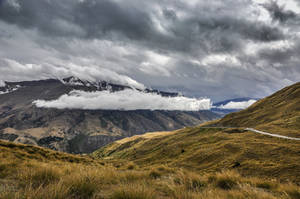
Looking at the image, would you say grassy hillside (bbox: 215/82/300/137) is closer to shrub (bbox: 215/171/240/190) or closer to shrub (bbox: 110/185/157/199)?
shrub (bbox: 215/171/240/190)

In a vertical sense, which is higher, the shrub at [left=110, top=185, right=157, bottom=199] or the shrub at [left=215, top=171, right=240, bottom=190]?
the shrub at [left=110, top=185, right=157, bottom=199]

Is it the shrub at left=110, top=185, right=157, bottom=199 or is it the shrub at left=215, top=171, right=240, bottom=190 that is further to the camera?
the shrub at left=215, top=171, right=240, bottom=190

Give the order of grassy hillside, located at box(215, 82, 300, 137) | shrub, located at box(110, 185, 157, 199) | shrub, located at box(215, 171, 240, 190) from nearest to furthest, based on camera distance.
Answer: shrub, located at box(110, 185, 157, 199), shrub, located at box(215, 171, 240, 190), grassy hillside, located at box(215, 82, 300, 137)

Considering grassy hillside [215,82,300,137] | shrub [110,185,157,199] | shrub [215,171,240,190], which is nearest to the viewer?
shrub [110,185,157,199]

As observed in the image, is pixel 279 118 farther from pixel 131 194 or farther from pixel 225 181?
pixel 131 194

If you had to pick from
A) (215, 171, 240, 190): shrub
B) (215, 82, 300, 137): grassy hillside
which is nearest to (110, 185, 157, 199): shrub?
(215, 171, 240, 190): shrub

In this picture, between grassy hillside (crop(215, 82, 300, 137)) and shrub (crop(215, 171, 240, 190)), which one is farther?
grassy hillside (crop(215, 82, 300, 137))

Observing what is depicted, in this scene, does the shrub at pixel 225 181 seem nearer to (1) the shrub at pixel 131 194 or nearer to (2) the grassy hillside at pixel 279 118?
(1) the shrub at pixel 131 194

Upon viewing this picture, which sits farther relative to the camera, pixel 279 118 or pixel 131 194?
pixel 279 118

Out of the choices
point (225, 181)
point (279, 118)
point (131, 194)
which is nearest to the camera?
point (131, 194)

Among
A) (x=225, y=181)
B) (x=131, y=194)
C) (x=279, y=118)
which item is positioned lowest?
(x=225, y=181)

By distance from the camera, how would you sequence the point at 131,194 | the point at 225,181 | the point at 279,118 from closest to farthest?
the point at 131,194 → the point at 225,181 → the point at 279,118

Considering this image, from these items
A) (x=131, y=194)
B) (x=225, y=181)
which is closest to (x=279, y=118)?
(x=225, y=181)

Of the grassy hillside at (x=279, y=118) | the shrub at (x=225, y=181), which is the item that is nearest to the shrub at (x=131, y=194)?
the shrub at (x=225, y=181)
